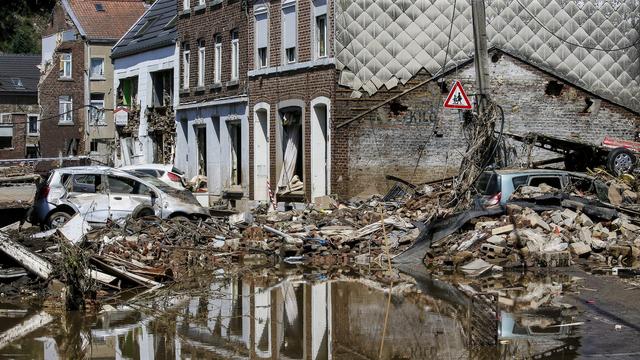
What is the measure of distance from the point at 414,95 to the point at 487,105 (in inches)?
296

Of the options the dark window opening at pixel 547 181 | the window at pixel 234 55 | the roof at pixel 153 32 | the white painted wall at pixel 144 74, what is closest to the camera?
the dark window opening at pixel 547 181

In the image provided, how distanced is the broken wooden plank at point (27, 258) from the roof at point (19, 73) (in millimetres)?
62987

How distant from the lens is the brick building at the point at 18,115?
3041 inches

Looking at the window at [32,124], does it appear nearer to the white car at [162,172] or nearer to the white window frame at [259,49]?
the white car at [162,172]

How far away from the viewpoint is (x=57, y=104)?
228 feet

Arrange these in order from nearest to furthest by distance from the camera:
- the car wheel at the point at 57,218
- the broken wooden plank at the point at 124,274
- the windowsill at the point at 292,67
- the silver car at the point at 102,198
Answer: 1. the broken wooden plank at the point at 124,274
2. the car wheel at the point at 57,218
3. the silver car at the point at 102,198
4. the windowsill at the point at 292,67

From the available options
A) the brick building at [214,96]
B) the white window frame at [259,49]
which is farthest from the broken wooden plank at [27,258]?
the brick building at [214,96]

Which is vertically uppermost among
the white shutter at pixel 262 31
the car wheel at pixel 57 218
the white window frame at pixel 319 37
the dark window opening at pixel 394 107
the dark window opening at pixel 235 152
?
the white shutter at pixel 262 31

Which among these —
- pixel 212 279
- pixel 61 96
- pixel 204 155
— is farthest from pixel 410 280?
pixel 61 96

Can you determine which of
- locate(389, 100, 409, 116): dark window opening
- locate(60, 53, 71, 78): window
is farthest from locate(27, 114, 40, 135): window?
locate(389, 100, 409, 116): dark window opening

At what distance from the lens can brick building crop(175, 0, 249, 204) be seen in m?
38.7

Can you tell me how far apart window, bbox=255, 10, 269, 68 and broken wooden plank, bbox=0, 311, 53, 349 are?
2247 cm

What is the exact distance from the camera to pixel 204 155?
4266 cm

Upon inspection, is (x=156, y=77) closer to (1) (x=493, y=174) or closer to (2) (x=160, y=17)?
(2) (x=160, y=17)
